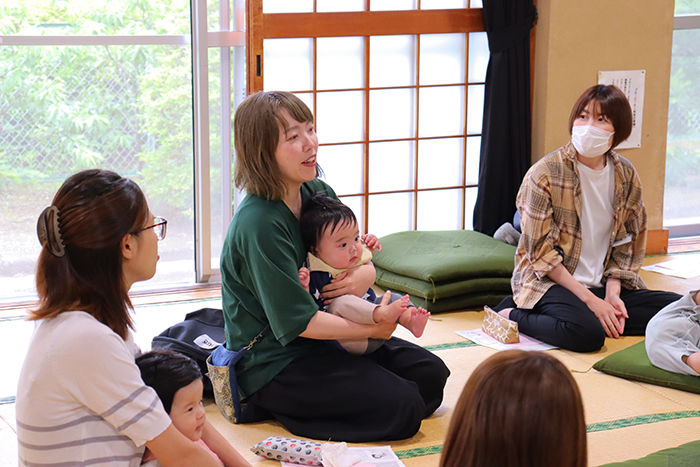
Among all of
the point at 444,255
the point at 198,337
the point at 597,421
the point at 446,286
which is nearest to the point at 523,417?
the point at 597,421

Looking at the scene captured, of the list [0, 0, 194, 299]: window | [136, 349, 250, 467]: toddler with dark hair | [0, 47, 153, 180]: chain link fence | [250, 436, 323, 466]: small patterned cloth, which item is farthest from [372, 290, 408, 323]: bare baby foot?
[0, 47, 153, 180]: chain link fence

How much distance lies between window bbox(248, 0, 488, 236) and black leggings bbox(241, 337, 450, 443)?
2054 millimetres

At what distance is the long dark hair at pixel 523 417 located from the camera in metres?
1.04

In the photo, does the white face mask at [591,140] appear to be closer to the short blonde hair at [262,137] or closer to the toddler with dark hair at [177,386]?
the short blonde hair at [262,137]

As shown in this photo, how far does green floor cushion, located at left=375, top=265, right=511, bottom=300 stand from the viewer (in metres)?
3.67

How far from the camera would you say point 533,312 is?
3.34 m

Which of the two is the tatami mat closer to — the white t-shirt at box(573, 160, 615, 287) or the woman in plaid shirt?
the woman in plaid shirt

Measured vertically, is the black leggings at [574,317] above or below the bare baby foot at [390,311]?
below

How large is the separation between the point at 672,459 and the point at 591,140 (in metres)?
1.63

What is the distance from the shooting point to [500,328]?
3.23m

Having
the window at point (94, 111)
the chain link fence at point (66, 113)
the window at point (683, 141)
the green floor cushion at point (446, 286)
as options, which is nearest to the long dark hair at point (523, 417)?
the green floor cushion at point (446, 286)

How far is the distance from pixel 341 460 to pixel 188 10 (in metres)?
2.92

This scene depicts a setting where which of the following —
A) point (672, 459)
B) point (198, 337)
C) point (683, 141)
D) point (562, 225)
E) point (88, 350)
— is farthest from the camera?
point (683, 141)

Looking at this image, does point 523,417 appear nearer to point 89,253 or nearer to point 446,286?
point 89,253
